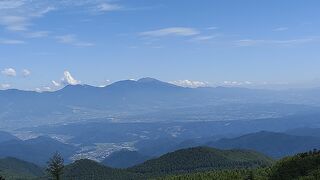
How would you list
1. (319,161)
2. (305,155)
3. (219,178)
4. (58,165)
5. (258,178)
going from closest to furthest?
(58,165), (319,161), (305,155), (258,178), (219,178)

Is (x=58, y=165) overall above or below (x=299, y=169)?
above

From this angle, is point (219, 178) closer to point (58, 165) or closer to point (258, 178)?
point (258, 178)

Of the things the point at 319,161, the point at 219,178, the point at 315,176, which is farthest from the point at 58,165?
the point at 219,178

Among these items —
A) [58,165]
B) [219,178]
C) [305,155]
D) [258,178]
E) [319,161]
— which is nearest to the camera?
[58,165]

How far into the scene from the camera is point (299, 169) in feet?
483

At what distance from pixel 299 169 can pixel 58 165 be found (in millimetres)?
73474

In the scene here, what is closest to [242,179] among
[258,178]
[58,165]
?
[258,178]

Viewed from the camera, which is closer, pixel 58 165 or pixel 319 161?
pixel 58 165

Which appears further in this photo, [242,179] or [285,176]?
[242,179]

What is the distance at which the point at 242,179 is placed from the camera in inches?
7057

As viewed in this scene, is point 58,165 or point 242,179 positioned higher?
point 58,165

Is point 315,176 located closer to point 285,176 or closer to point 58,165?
point 285,176

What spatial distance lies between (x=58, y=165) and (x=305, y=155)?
8311 centimetres

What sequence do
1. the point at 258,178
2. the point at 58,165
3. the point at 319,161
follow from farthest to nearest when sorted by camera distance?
the point at 258,178, the point at 319,161, the point at 58,165
